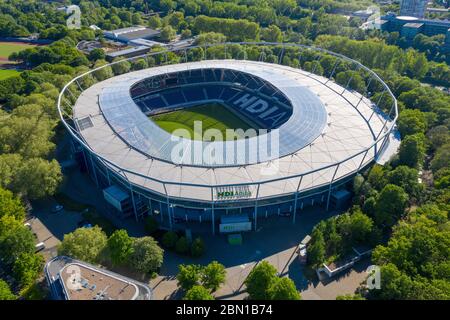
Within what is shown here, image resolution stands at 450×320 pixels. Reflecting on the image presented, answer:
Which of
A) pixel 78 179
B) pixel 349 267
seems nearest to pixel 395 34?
pixel 349 267

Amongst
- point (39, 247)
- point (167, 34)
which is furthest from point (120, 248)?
point (167, 34)

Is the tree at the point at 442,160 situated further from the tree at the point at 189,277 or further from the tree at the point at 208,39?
the tree at the point at 208,39

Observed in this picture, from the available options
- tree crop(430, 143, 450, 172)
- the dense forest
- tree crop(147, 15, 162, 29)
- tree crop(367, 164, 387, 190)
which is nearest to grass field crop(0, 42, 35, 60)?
the dense forest

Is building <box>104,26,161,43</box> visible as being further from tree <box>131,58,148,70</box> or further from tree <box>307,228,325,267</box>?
tree <box>307,228,325,267</box>

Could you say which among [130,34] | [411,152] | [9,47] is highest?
[130,34]

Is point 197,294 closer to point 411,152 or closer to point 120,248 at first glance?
point 120,248

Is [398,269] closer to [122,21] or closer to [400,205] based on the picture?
[400,205]
